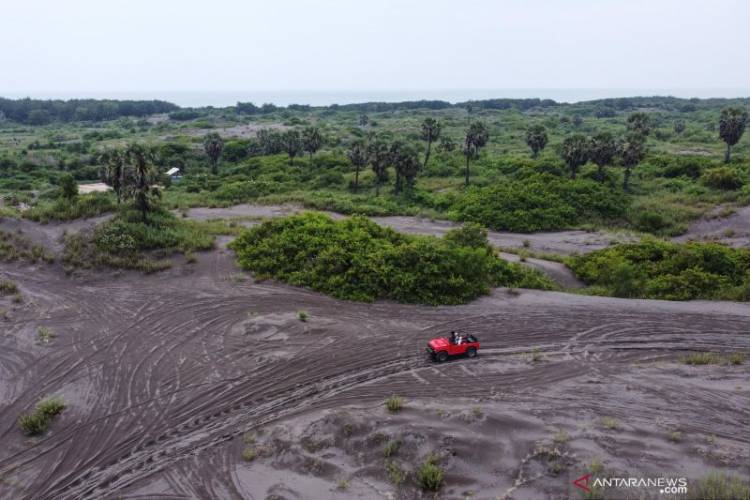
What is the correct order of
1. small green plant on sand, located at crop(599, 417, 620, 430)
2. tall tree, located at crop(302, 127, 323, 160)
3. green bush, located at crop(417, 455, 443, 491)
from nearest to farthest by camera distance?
green bush, located at crop(417, 455, 443, 491)
small green plant on sand, located at crop(599, 417, 620, 430)
tall tree, located at crop(302, 127, 323, 160)

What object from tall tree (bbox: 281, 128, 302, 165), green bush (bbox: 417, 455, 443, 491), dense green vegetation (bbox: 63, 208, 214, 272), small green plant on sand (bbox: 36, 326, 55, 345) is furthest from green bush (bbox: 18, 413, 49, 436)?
tall tree (bbox: 281, 128, 302, 165)

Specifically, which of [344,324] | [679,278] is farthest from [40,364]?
[679,278]

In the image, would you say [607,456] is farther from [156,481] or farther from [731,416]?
[156,481]

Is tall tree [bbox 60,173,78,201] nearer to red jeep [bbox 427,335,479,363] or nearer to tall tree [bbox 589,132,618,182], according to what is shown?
red jeep [bbox 427,335,479,363]

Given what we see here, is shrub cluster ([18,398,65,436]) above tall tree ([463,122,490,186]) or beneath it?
beneath

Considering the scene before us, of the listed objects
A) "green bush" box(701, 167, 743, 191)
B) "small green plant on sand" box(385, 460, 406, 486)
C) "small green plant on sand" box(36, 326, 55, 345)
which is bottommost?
"small green plant on sand" box(385, 460, 406, 486)

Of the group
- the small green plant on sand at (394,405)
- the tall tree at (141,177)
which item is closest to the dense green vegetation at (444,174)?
the tall tree at (141,177)

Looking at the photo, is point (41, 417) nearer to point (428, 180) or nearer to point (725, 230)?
point (725, 230)

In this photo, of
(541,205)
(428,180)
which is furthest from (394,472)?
(428,180)
